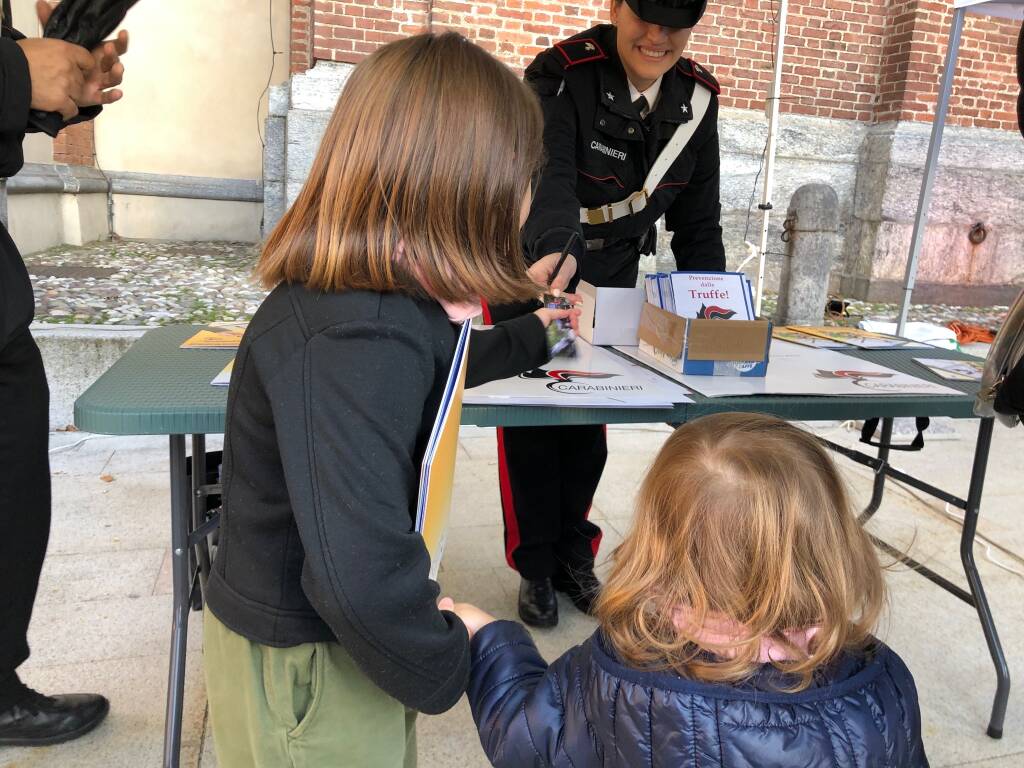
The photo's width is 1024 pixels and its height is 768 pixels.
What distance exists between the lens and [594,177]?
232 centimetres

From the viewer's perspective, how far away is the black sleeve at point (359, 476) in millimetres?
787

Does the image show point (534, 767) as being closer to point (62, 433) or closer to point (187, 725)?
point (187, 725)

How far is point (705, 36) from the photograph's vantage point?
638cm

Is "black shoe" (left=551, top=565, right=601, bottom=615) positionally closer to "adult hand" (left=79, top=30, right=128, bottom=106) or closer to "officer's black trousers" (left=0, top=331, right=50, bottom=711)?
"officer's black trousers" (left=0, top=331, right=50, bottom=711)

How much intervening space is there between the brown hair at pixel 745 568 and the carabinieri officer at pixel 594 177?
1307mm

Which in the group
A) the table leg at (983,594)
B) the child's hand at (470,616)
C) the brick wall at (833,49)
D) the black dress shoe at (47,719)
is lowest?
the black dress shoe at (47,719)

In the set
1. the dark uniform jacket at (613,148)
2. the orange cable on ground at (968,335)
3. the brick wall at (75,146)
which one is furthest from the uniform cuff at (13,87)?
the brick wall at (75,146)

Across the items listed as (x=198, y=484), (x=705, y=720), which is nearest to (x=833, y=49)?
(x=198, y=484)

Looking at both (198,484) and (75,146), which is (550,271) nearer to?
(198,484)

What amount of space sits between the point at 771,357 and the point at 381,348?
5.04ft

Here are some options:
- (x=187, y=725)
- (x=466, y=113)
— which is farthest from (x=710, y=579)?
(x=187, y=725)

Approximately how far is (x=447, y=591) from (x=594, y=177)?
1.41 meters

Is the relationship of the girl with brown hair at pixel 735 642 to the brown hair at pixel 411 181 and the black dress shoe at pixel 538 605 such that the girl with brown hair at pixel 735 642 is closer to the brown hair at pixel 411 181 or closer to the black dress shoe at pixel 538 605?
the brown hair at pixel 411 181

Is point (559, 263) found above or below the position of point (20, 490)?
above
